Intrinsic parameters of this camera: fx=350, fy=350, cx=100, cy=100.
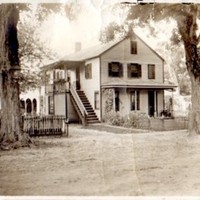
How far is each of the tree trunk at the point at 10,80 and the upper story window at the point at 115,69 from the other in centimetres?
71

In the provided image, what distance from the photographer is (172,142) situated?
2588 mm

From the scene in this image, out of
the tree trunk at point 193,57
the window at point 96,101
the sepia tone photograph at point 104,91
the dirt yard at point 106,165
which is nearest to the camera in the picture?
the dirt yard at point 106,165

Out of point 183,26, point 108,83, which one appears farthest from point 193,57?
point 108,83

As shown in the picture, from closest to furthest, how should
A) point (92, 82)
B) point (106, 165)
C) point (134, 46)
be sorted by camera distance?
point (106, 165), point (134, 46), point (92, 82)

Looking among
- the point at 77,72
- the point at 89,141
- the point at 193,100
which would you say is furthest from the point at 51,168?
the point at 193,100

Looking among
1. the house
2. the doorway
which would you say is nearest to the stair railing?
the house

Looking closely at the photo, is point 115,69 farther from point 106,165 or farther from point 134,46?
point 106,165

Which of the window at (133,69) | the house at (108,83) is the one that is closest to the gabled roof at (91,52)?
the house at (108,83)

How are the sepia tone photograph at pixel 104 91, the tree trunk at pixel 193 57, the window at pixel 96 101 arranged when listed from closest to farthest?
the sepia tone photograph at pixel 104 91 < the tree trunk at pixel 193 57 < the window at pixel 96 101

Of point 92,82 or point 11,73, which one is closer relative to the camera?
point 11,73

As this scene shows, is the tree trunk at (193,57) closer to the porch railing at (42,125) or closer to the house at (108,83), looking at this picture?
the house at (108,83)

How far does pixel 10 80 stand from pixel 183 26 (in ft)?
4.46

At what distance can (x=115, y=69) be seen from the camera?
262cm

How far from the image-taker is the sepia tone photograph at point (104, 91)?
2.52 meters
